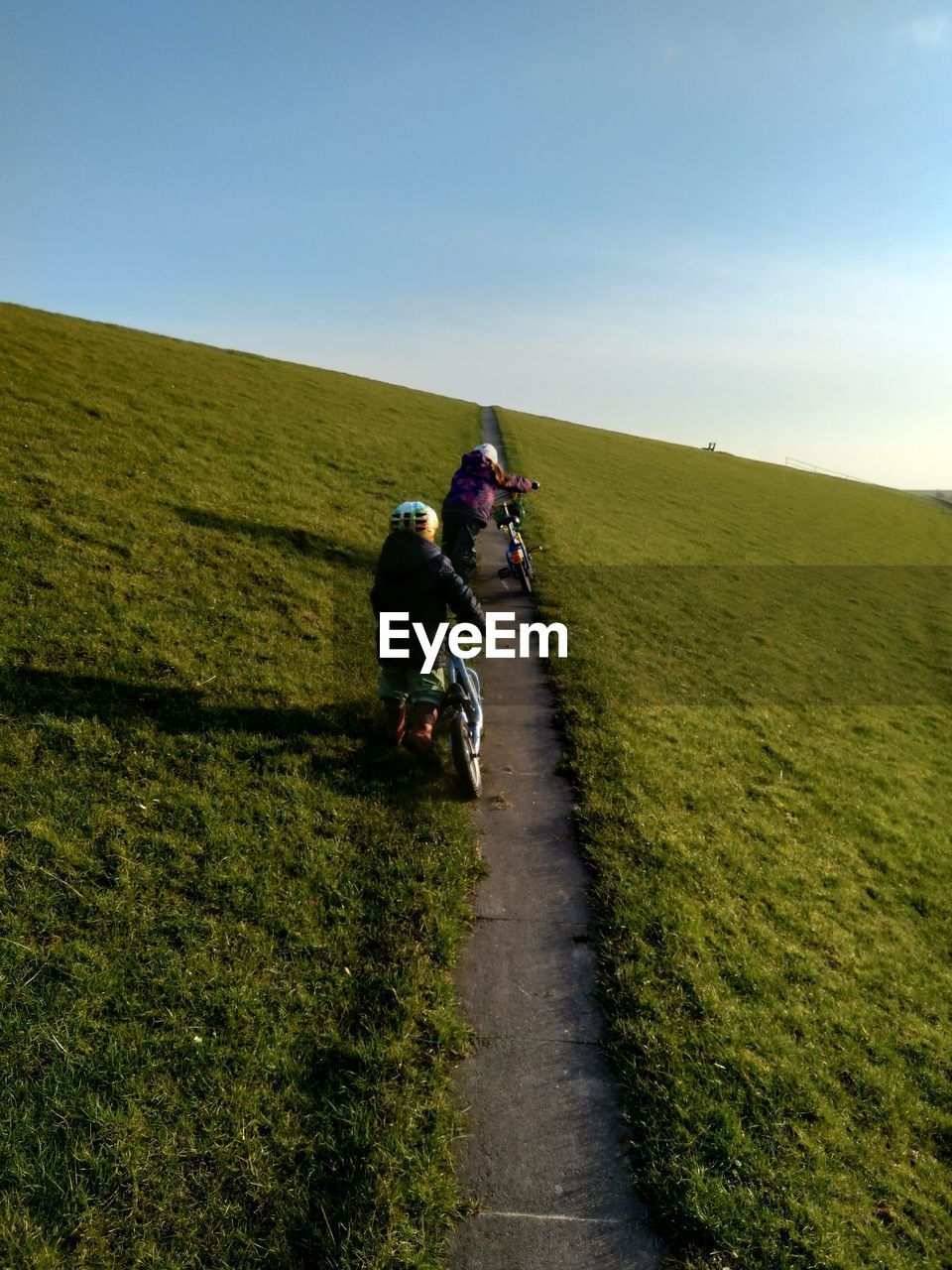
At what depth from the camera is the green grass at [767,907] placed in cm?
472

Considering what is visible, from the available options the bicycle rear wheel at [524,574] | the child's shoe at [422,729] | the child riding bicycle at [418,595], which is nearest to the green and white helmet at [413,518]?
the child riding bicycle at [418,595]

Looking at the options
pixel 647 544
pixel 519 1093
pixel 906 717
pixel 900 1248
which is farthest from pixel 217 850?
pixel 647 544

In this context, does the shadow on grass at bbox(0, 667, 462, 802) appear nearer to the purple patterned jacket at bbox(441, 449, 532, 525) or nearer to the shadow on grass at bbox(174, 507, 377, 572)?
the purple patterned jacket at bbox(441, 449, 532, 525)

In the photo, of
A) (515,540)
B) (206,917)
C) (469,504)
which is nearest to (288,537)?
(469,504)

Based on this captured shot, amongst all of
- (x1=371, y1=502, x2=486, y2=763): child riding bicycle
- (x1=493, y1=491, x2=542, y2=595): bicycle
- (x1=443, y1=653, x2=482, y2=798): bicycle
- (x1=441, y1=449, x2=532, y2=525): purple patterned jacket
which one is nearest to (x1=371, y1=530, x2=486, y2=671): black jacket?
(x1=371, y1=502, x2=486, y2=763): child riding bicycle

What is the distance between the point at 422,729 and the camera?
7617 mm

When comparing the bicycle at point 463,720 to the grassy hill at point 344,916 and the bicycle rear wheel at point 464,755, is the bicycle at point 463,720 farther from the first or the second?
the grassy hill at point 344,916

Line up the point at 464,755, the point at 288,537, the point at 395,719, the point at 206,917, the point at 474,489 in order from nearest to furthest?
the point at 206,917 → the point at 464,755 → the point at 395,719 → the point at 474,489 → the point at 288,537

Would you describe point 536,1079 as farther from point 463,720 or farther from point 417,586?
point 417,586

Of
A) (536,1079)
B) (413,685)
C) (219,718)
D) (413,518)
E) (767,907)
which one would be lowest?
(536,1079)

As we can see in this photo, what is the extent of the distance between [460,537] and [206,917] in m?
8.62

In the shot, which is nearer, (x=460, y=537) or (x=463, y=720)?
(x=463, y=720)

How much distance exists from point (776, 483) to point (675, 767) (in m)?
47.4

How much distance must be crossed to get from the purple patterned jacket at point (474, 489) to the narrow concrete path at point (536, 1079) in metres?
6.22
